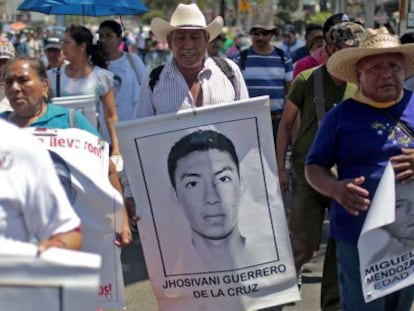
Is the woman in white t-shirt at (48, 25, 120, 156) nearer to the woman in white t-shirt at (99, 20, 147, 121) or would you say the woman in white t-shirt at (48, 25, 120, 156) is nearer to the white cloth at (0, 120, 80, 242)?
the woman in white t-shirt at (99, 20, 147, 121)

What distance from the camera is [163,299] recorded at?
4.42 metres

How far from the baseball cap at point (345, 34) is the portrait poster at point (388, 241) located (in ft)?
5.41

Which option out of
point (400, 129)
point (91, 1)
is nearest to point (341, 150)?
point (400, 129)

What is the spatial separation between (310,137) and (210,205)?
4.02ft

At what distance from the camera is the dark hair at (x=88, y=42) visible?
7387 millimetres

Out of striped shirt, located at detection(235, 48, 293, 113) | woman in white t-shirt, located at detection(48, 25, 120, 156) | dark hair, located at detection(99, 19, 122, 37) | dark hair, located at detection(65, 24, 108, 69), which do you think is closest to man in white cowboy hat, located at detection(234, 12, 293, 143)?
striped shirt, located at detection(235, 48, 293, 113)

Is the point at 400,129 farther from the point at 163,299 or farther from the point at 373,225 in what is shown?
the point at 163,299

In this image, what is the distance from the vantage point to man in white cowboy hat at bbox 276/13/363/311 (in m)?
5.20

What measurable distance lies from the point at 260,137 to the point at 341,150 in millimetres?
487

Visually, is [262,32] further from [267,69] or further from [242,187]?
[242,187]

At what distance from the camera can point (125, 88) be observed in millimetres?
8227

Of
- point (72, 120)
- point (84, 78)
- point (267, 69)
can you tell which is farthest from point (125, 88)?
point (72, 120)

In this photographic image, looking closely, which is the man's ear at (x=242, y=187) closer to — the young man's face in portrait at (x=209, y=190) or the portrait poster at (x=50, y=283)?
the young man's face in portrait at (x=209, y=190)

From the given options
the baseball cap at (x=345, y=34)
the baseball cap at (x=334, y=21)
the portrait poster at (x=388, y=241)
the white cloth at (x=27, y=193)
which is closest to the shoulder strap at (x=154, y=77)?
the baseball cap at (x=345, y=34)
